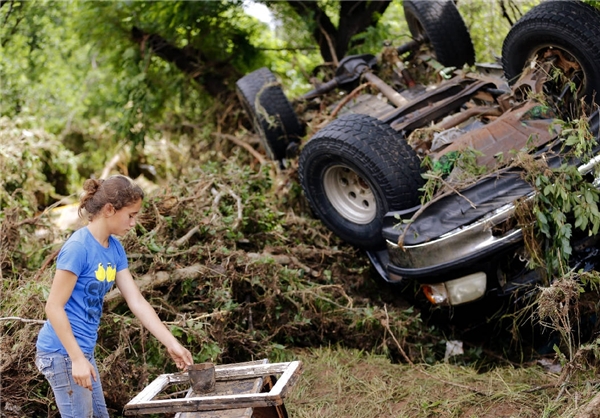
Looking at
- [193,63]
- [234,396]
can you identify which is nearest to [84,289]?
[234,396]

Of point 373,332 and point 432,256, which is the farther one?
point 373,332

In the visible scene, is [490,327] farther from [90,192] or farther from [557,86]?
[90,192]

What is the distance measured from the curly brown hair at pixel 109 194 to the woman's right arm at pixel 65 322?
322 mm

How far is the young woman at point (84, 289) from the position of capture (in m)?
2.72

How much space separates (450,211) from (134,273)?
2067 millimetres

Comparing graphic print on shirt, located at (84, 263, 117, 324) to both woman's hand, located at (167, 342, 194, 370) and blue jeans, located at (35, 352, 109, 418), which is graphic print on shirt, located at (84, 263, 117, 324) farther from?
woman's hand, located at (167, 342, 194, 370)

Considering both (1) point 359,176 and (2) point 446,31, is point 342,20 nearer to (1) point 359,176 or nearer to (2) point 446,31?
(2) point 446,31

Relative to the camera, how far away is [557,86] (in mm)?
4891

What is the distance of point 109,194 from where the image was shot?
2.86 meters

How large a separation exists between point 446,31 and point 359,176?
2.24 meters

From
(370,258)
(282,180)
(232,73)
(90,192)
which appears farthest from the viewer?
(232,73)

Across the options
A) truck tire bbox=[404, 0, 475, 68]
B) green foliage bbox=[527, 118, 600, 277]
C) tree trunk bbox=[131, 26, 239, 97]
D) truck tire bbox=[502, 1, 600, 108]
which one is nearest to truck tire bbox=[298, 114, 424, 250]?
green foliage bbox=[527, 118, 600, 277]

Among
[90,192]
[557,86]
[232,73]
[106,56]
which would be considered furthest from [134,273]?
[106,56]

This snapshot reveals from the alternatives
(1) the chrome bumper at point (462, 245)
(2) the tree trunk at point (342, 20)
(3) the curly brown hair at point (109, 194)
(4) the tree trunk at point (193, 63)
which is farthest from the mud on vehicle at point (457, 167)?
(4) the tree trunk at point (193, 63)
